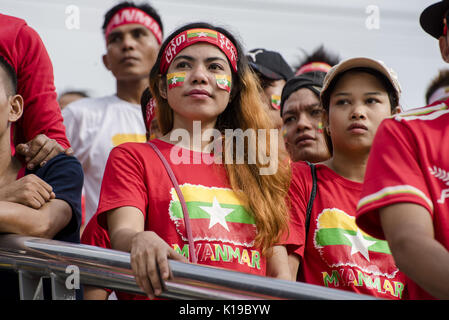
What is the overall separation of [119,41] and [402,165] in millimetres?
4467

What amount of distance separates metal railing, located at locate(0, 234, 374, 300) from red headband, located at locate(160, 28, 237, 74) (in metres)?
1.51

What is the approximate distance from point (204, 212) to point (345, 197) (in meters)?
0.75

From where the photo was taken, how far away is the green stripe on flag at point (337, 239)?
3088mm

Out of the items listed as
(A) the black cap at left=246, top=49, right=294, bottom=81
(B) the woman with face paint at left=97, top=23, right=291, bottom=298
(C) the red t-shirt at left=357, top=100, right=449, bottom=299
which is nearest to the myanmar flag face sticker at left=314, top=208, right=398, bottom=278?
(B) the woman with face paint at left=97, top=23, right=291, bottom=298

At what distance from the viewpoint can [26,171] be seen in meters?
3.04

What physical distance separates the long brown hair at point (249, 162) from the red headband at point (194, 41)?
0.05m

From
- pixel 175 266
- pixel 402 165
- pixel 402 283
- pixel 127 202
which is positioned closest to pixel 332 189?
pixel 402 283

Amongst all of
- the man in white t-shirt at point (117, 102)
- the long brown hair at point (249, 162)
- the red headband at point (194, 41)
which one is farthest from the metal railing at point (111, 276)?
the man in white t-shirt at point (117, 102)

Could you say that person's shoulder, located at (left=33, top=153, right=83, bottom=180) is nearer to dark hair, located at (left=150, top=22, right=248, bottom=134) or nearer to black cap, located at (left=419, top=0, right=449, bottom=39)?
dark hair, located at (left=150, top=22, right=248, bottom=134)

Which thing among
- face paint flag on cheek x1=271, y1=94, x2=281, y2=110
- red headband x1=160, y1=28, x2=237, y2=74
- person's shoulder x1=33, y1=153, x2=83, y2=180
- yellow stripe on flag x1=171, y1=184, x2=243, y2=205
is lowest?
yellow stripe on flag x1=171, y1=184, x2=243, y2=205

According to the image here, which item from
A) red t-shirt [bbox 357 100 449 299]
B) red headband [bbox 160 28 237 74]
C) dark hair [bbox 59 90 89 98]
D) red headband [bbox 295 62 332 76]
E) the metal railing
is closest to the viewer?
the metal railing

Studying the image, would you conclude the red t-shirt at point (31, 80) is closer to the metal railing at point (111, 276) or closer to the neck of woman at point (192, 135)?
the neck of woman at point (192, 135)

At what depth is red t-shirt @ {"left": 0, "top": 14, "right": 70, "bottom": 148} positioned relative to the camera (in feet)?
10.7

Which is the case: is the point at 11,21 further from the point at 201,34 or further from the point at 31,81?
the point at 201,34
